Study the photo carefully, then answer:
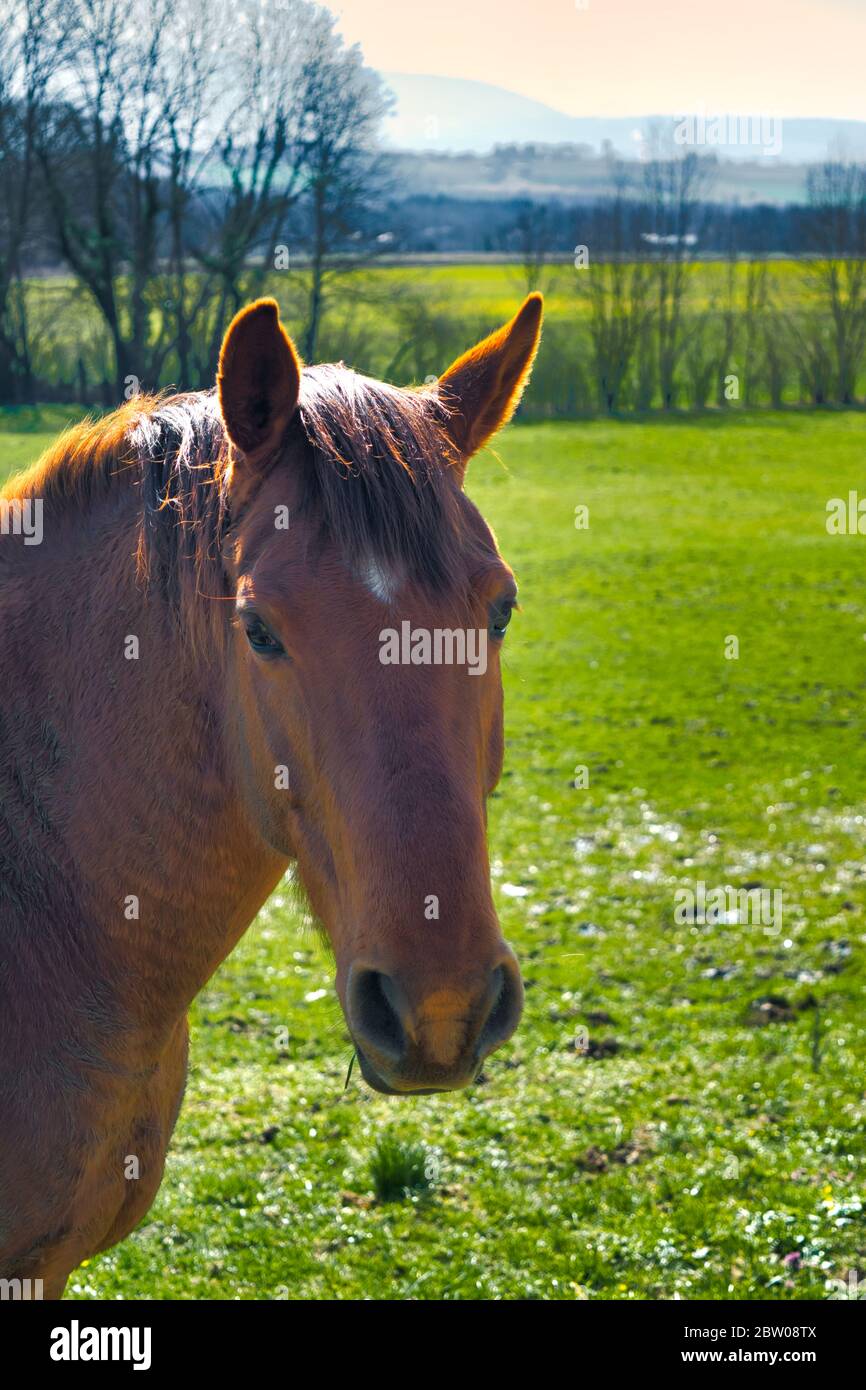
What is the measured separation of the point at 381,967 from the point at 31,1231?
127 centimetres

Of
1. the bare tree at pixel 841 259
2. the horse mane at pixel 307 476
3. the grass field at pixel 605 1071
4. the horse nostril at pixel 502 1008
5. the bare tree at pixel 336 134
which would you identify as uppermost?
the bare tree at pixel 841 259

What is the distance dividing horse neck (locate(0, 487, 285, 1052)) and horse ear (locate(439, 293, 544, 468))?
84cm

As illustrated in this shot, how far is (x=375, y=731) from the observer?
2088mm

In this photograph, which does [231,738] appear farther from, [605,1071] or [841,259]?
[841,259]

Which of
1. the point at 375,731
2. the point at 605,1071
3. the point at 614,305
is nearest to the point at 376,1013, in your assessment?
the point at 375,731

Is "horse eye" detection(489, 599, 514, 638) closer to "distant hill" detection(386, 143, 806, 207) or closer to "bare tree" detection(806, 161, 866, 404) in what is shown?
"bare tree" detection(806, 161, 866, 404)

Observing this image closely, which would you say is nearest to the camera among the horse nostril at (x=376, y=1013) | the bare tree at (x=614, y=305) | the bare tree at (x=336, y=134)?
the horse nostril at (x=376, y=1013)

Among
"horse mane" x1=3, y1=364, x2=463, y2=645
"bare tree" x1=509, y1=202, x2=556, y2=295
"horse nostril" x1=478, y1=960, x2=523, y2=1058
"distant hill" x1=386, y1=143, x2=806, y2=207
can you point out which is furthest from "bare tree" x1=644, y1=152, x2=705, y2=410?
"distant hill" x1=386, y1=143, x2=806, y2=207

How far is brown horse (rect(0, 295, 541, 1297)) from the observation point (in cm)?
203

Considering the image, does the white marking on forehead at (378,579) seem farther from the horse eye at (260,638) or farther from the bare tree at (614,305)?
the bare tree at (614,305)

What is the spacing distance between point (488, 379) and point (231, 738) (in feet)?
3.67

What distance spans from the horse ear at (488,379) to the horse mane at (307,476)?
81mm

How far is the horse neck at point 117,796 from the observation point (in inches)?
101

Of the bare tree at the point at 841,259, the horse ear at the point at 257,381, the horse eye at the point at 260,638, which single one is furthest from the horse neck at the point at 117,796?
the bare tree at the point at 841,259
